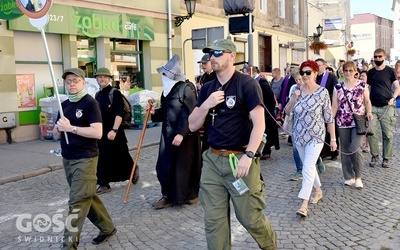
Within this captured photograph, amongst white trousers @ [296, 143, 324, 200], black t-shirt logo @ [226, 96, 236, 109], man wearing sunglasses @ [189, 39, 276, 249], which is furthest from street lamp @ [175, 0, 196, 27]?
black t-shirt logo @ [226, 96, 236, 109]

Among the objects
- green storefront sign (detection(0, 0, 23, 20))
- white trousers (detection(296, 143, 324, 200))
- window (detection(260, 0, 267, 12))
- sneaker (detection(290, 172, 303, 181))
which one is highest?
window (detection(260, 0, 267, 12))

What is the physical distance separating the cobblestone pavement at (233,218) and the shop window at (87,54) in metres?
6.72

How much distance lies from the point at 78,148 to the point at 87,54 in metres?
10.3

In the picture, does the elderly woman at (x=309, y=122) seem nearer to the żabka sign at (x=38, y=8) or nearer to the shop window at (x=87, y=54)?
the żabka sign at (x=38, y=8)

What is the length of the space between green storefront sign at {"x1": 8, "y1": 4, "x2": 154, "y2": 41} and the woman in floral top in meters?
8.59

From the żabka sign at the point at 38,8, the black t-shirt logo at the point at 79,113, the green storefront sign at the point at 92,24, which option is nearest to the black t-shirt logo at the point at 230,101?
the black t-shirt logo at the point at 79,113

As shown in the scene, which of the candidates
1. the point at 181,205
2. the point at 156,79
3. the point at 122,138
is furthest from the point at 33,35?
the point at 181,205

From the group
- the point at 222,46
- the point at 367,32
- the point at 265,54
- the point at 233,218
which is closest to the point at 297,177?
the point at 233,218

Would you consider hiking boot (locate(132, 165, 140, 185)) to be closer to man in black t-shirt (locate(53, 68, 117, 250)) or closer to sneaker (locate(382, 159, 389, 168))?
man in black t-shirt (locate(53, 68, 117, 250))

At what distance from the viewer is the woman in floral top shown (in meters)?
6.52

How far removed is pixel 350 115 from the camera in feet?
21.4

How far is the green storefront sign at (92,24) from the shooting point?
12.3 metres

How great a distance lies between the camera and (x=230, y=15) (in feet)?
34.0

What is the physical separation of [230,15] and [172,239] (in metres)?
6.89
